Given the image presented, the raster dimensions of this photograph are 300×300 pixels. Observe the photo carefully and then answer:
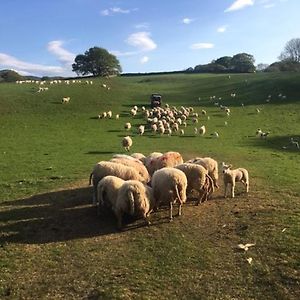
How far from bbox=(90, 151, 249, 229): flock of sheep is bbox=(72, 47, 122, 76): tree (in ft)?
326

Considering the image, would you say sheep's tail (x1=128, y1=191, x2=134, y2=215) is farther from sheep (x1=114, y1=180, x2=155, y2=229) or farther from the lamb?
the lamb

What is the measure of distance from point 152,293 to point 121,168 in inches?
258

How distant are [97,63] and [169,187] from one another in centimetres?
10354

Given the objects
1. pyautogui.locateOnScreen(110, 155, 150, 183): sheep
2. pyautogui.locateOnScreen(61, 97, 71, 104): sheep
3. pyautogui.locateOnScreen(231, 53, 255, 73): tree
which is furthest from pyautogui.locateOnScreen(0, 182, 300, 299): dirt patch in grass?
pyautogui.locateOnScreen(231, 53, 255, 73): tree

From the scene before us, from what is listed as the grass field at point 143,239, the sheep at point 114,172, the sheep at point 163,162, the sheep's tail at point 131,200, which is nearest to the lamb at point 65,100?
the grass field at point 143,239

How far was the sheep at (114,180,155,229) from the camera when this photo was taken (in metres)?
13.0

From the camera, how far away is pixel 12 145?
31.7 m

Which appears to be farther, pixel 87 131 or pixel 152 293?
pixel 87 131

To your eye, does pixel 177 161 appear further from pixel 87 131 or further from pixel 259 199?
pixel 87 131

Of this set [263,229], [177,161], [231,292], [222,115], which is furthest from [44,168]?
[222,115]

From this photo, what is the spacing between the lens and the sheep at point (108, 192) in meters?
13.7

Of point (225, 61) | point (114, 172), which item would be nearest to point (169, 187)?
point (114, 172)

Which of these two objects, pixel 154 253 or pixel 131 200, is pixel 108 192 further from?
pixel 154 253

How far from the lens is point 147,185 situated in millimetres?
14570
